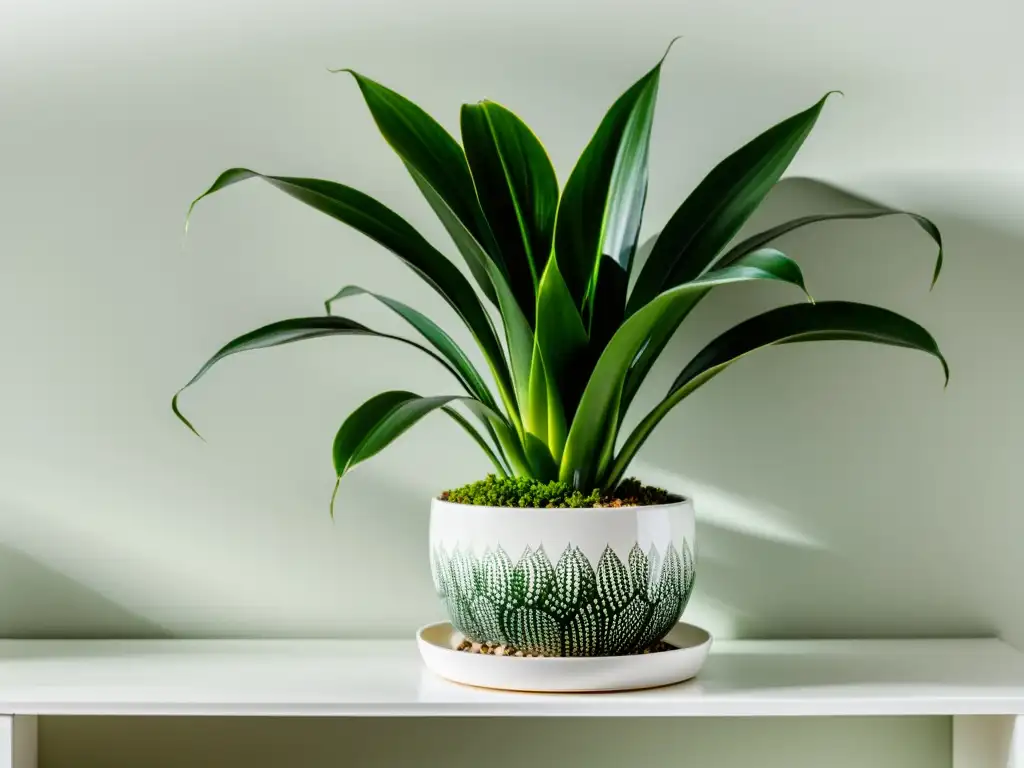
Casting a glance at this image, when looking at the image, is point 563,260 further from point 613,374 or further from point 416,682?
point 416,682

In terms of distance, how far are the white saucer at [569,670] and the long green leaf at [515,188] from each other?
312 mm

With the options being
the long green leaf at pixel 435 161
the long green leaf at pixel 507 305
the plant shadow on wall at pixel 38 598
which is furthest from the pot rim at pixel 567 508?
the plant shadow on wall at pixel 38 598

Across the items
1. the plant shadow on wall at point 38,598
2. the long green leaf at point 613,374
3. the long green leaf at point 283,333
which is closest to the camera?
the long green leaf at point 613,374

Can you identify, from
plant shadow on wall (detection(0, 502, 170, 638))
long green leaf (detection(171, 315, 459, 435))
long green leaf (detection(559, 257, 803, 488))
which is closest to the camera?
long green leaf (detection(559, 257, 803, 488))

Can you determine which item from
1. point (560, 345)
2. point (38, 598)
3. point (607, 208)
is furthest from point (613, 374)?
point (38, 598)

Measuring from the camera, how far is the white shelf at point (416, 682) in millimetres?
811

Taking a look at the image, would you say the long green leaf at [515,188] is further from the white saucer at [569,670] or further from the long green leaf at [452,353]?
the white saucer at [569,670]

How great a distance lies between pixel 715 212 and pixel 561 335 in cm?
22

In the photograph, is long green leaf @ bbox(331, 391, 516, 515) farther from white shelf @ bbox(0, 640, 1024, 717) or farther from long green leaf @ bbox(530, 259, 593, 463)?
white shelf @ bbox(0, 640, 1024, 717)

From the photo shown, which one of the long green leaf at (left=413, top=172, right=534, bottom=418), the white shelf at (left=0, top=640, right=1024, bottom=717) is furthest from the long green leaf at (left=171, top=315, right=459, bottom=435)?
the white shelf at (left=0, top=640, right=1024, bottom=717)

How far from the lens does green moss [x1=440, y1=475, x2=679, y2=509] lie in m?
0.85

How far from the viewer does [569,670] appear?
0.82m

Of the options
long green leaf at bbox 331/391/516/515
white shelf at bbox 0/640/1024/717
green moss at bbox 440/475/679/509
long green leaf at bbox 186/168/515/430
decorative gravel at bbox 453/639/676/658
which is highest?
long green leaf at bbox 186/168/515/430

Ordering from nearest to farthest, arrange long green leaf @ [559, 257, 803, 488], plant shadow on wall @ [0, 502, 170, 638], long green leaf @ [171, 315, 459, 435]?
long green leaf @ [559, 257, 803, 488] < long green leaf @ [171, 315, 459, 435] < plant shadow on wall @ [0, 502, 170, 638]
